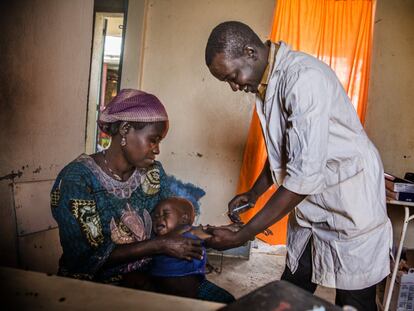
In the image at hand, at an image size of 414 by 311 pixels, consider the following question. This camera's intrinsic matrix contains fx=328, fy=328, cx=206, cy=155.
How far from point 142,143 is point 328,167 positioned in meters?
0.85

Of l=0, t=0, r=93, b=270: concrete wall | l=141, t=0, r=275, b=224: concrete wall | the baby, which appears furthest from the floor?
l=0, t=0, r=93, b=270: concrete wall

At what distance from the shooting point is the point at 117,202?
1513mm

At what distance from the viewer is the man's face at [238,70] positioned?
1346 millimetres

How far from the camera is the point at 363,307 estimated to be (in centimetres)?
154

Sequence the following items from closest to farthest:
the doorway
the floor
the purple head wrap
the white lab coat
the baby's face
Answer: the white lab coat < the purple head wrap < the baby's face < the floor < the doorway

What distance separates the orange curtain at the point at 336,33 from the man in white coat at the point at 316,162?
6.64ft

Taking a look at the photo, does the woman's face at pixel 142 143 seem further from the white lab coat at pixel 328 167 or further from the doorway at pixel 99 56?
the doorway at pixel 99 56

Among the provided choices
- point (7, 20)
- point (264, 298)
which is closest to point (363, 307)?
point (264, 298)

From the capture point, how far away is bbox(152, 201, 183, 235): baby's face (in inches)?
64.2

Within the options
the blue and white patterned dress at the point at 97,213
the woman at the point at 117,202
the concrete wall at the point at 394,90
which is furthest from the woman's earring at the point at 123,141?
the concrete wall at the point at 394,90

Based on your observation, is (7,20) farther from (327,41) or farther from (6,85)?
(327,41)

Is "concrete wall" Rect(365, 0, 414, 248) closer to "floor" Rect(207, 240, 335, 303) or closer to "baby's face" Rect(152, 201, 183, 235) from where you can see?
"floor" Rect(207, 240, 335, 303)

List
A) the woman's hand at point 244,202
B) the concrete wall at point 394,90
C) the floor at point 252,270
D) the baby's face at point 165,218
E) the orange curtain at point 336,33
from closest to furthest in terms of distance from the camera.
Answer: the baby's face at point 165,218, the woman's hand at point 244,202, the floor at point 252,270, the orange curtain at point 336,33, the concrete wall at point 394,90

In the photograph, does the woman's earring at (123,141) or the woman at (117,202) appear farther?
the woman's earring at (123,141)
